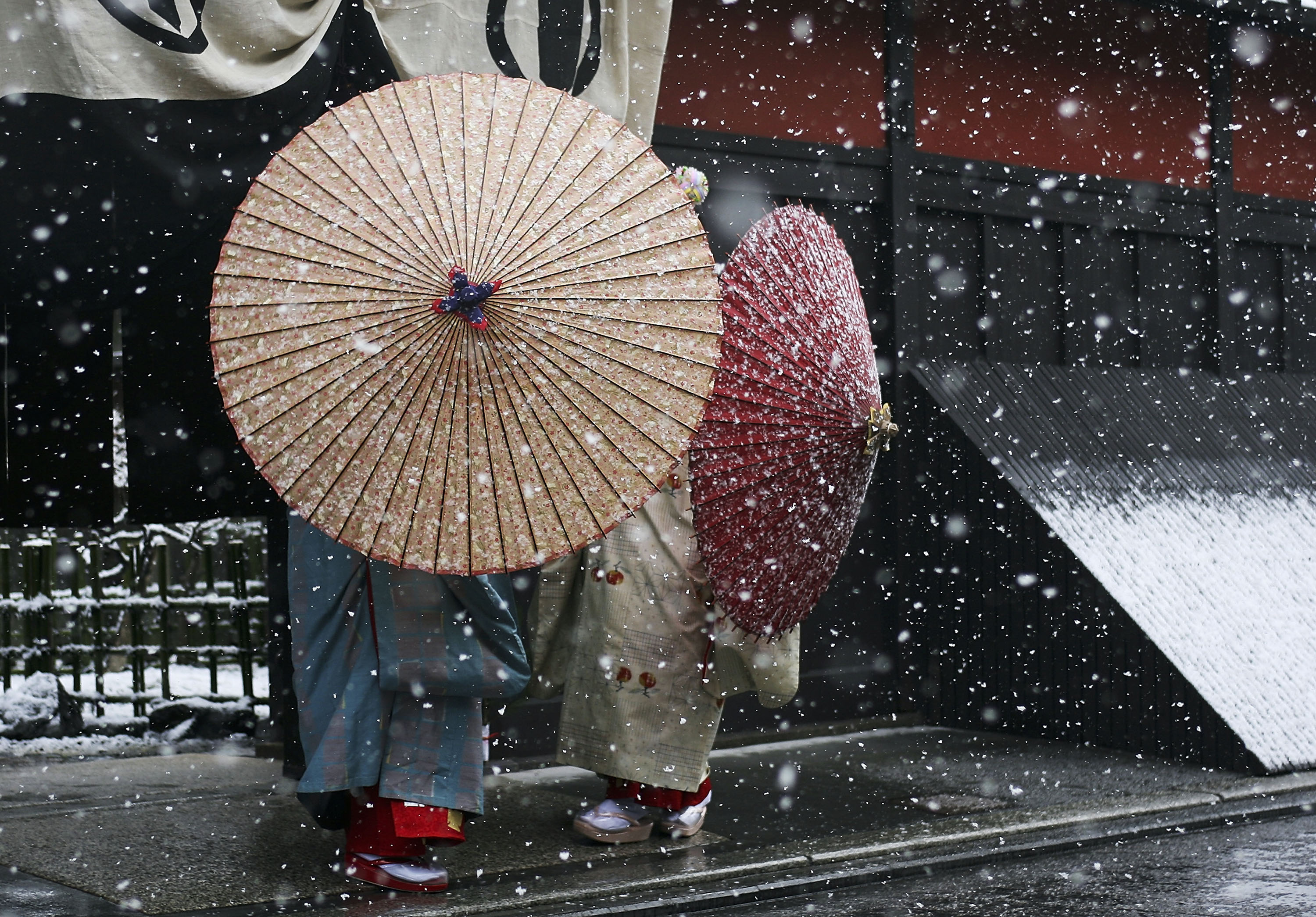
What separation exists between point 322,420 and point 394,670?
37.5 inches

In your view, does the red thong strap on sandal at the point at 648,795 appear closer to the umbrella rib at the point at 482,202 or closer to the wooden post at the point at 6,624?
the umbrella rib at the point at 482,202

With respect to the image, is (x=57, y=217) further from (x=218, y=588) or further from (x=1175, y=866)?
(x=1175, y=866)

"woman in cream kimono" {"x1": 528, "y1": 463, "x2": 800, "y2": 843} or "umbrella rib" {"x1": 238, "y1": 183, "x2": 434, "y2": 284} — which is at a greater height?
"umbrella rib" {"x1": 238, "y1": 183, "x2": 434, "y2": 284}

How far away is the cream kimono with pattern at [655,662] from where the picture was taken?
486 centimetres

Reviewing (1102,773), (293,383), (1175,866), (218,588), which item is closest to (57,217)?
(293,383)

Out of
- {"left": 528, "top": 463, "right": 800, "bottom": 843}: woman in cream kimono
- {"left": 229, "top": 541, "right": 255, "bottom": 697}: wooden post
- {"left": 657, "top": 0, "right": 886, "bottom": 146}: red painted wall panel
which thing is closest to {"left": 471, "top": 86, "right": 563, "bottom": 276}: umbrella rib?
{"left": 528, "top": 463, "right": 800, "bottom": 843}: woman in cream kimono

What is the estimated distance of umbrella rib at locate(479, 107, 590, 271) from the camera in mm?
3557

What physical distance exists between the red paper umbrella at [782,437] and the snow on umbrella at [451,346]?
522mm

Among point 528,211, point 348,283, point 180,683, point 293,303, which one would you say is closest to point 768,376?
point 528,211

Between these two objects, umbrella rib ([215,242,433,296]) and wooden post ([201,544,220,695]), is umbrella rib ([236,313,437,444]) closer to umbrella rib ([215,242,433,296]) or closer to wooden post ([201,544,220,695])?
umbrella rib ([215,242,433,296])

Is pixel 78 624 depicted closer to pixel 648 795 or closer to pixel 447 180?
pixel 648 795

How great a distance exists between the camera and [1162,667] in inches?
242

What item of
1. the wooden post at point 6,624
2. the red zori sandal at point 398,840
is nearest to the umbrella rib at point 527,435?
the red zori sandal at point 398,840

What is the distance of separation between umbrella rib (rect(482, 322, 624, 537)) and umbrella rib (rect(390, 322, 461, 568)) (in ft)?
0.45
